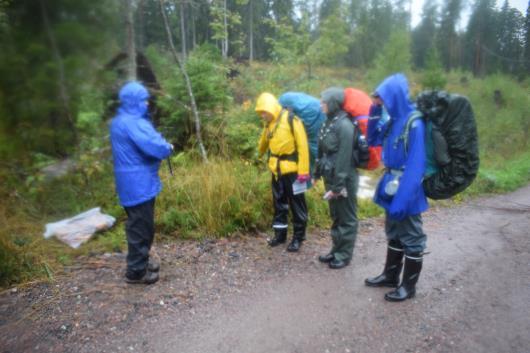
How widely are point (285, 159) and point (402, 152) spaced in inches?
59.9

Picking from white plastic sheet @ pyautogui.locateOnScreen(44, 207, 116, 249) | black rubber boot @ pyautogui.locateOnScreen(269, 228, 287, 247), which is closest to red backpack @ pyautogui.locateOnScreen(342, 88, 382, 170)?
black rubber boot @ pyautogui.locateOnScreen(269, 228, 287, 247)

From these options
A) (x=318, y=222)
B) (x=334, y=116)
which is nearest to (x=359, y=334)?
(x=334, y=116)

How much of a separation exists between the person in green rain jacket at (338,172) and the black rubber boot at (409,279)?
798 mm

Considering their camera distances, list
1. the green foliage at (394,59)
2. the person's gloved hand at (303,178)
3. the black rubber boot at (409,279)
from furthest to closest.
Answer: the green foliage at (394,59)
the person's gloved hand at (303,178)
the black rubber boot at (409,279)

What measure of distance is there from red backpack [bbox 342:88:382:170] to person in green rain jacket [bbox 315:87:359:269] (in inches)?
4.2

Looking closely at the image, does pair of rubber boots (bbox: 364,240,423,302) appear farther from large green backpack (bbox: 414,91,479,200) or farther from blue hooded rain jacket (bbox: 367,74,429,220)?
large green backpack (bbox: 414,91,479,200)

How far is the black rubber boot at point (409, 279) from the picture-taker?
3.24 metres

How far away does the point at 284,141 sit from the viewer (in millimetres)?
4113

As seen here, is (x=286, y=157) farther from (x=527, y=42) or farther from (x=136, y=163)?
(x=527, y=42)

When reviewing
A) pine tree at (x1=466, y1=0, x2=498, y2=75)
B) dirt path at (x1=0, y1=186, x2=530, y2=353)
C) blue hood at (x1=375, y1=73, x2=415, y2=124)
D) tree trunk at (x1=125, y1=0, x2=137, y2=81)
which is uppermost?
pine tree at (x1=466, y1=0, x2=498, y2=75)

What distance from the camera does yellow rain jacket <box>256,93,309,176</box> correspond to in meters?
4.09

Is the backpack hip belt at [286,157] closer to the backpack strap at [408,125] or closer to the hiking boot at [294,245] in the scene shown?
the hiking boot at [294,245]

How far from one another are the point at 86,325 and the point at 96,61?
289 cm

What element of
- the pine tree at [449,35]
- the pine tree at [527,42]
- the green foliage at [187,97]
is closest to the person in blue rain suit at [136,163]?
the green foliage at [187,97]
